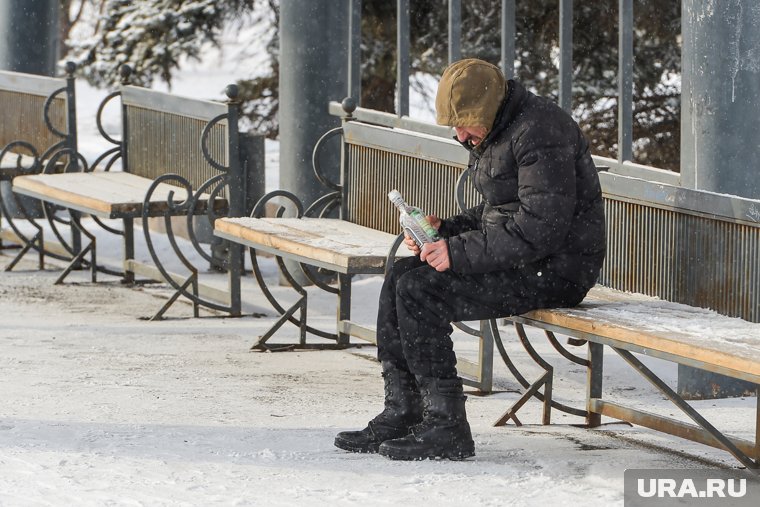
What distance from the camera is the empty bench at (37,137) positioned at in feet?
29.8

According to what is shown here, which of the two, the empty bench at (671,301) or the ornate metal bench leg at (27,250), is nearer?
the empty bench at (671,301)

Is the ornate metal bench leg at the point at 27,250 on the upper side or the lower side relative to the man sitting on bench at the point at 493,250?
lower

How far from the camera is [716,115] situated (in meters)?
5.68

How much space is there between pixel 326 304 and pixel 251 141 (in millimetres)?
958

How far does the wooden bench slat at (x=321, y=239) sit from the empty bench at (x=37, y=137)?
2435 millimetres

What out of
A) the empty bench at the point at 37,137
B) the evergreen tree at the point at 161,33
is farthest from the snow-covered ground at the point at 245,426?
the evergreen tree at the point at 161,33

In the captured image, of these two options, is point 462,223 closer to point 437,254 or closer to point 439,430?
point 437,254

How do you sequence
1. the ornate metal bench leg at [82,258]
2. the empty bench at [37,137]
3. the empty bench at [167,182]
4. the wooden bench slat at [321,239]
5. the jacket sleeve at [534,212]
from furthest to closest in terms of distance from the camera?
the empty bench at [37,137], the ornate metal bench leg at [82,258], the empty bench at [167,182], the wooden bench slat at [321,239], the jacket sleeve at [534,212]

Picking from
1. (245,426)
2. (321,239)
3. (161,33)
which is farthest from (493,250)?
(161,33)

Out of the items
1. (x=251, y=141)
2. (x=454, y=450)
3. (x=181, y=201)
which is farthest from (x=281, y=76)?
(x=454, y=450)

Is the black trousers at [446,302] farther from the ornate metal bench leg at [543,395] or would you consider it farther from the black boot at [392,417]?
the ornate metal bench leg at [543,395]

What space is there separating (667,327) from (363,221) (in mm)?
2593

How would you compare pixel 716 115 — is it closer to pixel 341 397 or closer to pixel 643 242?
pixel 643 242

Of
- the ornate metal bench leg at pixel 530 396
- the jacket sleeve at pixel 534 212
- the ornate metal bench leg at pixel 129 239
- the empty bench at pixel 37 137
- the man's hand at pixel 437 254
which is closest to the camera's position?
the jacket sleeve at pixel 534 212
